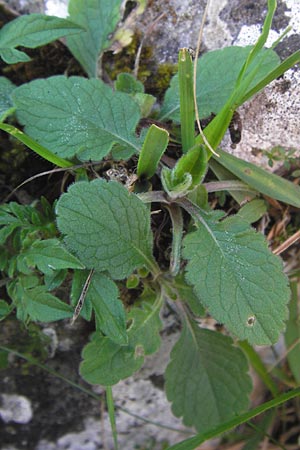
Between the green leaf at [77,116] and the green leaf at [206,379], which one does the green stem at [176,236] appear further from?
the green leaf at [206,379]

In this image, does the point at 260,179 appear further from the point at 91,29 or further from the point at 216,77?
the point at 91,29

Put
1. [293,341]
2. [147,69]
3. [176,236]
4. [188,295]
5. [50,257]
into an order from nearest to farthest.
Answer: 1. [50,257]
2. [176,236]
3. [188,295]
4. [147,69]
5. [293,341]

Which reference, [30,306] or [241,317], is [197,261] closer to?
[241,317]

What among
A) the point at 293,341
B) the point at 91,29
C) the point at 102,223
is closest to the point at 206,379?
the point at 293,341

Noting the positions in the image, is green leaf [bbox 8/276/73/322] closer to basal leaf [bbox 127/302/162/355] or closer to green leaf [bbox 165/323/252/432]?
basal leaf [bbox 127/302/162/355]

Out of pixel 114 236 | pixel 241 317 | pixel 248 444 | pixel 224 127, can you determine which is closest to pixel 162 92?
pixel 224 127

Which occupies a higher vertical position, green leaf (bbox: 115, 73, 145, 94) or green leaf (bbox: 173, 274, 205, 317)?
green leaf (bbox: 115, 73, 145, 94)

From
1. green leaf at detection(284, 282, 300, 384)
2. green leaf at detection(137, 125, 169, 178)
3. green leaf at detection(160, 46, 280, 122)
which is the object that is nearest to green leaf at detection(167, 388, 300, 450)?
green leaf at detection(284, 282, 300, 384)
